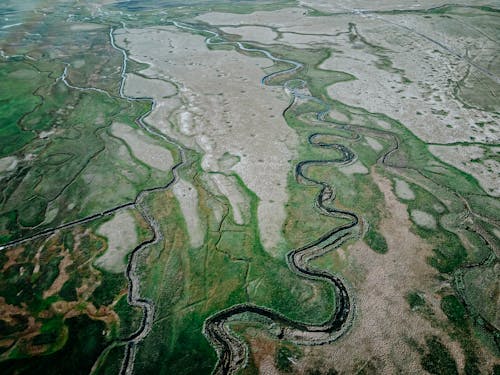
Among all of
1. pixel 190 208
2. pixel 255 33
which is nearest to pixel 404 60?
pixel 255 33

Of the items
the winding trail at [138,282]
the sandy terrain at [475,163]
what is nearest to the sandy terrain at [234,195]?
the winding trail at [138,282]

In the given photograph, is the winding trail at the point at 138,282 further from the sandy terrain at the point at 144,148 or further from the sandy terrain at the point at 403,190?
the sandy terrain at the point at 403,190

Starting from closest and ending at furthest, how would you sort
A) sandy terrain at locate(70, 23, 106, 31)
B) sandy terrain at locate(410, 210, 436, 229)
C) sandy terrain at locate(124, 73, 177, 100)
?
sandy terrain at locate(410, 210, 436, 229)
sandy terrain at locate(124, 73, 177, 100)
sandy terrain at locate(70, 23, 106, 31)

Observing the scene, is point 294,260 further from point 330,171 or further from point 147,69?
point 147,69

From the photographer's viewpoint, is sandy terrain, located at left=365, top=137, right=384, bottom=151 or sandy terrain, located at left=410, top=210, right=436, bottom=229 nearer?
sandy terrain, located at left=410, top=210, right=436, bottom=229

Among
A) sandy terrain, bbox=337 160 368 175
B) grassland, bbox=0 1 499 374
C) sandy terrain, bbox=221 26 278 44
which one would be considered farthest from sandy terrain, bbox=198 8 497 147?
sandy terrain, bbox=337 160 368 175

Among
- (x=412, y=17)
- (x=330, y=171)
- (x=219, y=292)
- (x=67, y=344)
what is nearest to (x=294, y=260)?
A: (x=219, y=292)

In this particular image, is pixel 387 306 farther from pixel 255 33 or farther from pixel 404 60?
pixel 255 33

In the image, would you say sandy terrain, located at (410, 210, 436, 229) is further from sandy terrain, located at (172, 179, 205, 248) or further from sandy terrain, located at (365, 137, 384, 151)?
sandy terrain, located at (172, 179, 205, 248)

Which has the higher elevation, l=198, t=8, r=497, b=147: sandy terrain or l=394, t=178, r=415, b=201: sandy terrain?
l=198, t=8, r=497, b=147: sandy terrain
